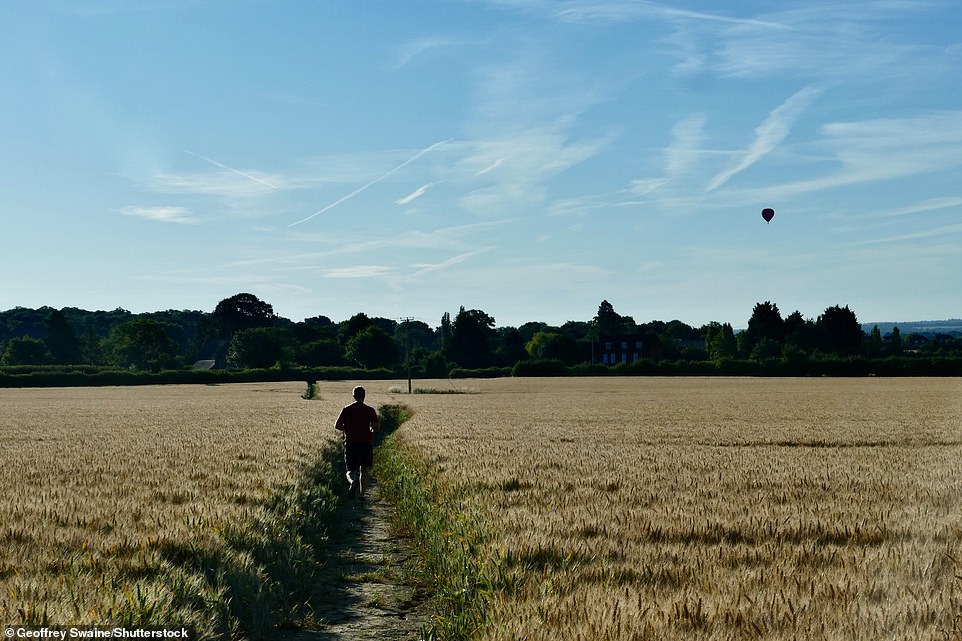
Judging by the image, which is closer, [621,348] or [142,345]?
[142,345]

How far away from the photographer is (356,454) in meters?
15.8

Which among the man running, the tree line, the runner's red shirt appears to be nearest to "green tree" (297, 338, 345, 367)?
the tree line

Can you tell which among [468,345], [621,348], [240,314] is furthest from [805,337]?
[240,314]

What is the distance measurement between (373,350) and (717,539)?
126417 mm

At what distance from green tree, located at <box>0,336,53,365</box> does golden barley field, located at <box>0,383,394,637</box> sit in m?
153

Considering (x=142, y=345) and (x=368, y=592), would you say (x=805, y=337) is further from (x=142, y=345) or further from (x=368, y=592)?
(x=368, y=592)

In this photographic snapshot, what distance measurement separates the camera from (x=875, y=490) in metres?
12.3

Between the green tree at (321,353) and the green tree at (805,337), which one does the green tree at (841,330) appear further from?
the green tree at (321,353)

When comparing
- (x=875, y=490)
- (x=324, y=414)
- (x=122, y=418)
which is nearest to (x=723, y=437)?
(x=875, y=490)

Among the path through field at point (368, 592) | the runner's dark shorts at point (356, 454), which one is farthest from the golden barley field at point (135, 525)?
the runner's dark shorts at point (356, 454)

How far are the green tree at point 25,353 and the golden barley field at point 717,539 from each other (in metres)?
161

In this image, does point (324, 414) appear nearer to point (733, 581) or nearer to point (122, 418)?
point (122, 418)

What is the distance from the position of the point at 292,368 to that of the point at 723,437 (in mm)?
93688

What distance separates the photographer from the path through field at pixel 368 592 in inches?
325
